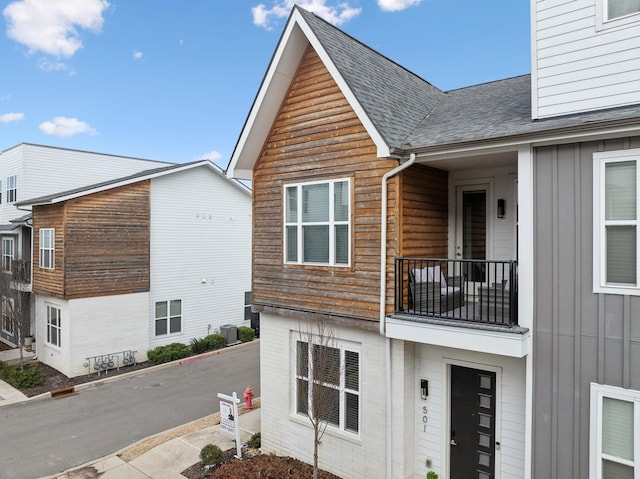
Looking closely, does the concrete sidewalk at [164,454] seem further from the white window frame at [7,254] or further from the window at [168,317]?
the white window frame at [7,254]

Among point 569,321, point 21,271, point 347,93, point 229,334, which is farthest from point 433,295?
point 21,271

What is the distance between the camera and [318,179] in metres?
8.45

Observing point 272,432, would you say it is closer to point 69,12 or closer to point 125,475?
point 125,475

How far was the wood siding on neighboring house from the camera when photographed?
1638cm

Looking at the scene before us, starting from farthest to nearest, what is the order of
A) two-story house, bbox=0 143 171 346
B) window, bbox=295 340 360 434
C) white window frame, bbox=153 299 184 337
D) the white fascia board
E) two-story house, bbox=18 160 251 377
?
two-story house, bbox=0 143 171 346
white window frame, bbox=153 299 184 337
two-story house, bbox=18 160 251 377
window, bbox=295 340 360 434
the white fascia board

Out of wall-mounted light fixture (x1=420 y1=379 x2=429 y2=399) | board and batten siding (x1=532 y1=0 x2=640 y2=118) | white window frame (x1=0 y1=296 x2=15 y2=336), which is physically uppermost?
board and batten siding (x1=532 y1=0 x2=640 y2=118)

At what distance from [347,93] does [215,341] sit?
50.7ft

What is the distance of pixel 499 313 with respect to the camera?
7.06 meters

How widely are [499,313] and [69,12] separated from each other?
2375 centimetres

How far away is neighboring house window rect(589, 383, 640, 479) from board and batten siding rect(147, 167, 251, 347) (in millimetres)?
17120

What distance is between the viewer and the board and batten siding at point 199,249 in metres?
19.3

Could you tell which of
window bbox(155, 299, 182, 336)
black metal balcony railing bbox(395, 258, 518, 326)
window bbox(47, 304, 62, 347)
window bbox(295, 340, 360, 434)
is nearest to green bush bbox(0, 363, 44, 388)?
window bbox(47, 304, 62, 347)

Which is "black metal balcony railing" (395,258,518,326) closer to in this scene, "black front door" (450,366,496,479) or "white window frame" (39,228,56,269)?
"black front door" (450,366,496,479)

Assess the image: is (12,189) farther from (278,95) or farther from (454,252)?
(454,252)
